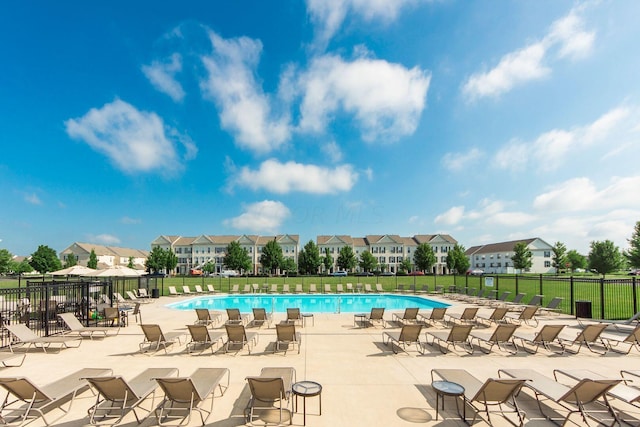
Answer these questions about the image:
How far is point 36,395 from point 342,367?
18.8 feet

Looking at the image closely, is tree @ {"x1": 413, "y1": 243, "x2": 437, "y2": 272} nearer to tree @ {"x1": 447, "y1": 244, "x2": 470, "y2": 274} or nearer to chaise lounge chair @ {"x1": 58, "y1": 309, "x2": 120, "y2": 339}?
tree @ {"x1": 447, "y1": 244, "x2": 470, "y2": 274}

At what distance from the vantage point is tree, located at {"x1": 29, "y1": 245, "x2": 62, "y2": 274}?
66750 mm

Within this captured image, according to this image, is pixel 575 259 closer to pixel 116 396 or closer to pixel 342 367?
pixel 342 367

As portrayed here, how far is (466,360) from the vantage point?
28.5 ft

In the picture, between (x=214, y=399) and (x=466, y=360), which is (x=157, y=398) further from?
Result: (x=466, y=360)

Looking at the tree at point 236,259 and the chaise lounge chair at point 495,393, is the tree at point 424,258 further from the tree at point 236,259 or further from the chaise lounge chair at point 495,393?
the chaise lounge chair at point 495,393

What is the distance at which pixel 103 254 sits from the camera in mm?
102062

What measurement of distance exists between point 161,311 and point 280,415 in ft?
51.8

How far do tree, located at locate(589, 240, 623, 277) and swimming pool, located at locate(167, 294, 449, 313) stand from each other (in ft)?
178

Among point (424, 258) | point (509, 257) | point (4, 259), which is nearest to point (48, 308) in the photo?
point (424, 258)

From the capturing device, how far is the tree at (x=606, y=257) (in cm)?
5959

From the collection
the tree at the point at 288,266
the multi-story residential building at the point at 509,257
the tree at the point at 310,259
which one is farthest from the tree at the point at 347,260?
the multi-story residential building at the point at 509,257

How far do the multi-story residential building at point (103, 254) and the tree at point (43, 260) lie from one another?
18.1m

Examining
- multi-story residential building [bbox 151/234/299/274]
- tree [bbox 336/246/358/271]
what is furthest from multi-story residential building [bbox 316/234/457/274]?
tree [bbox 336/246/358/271]
